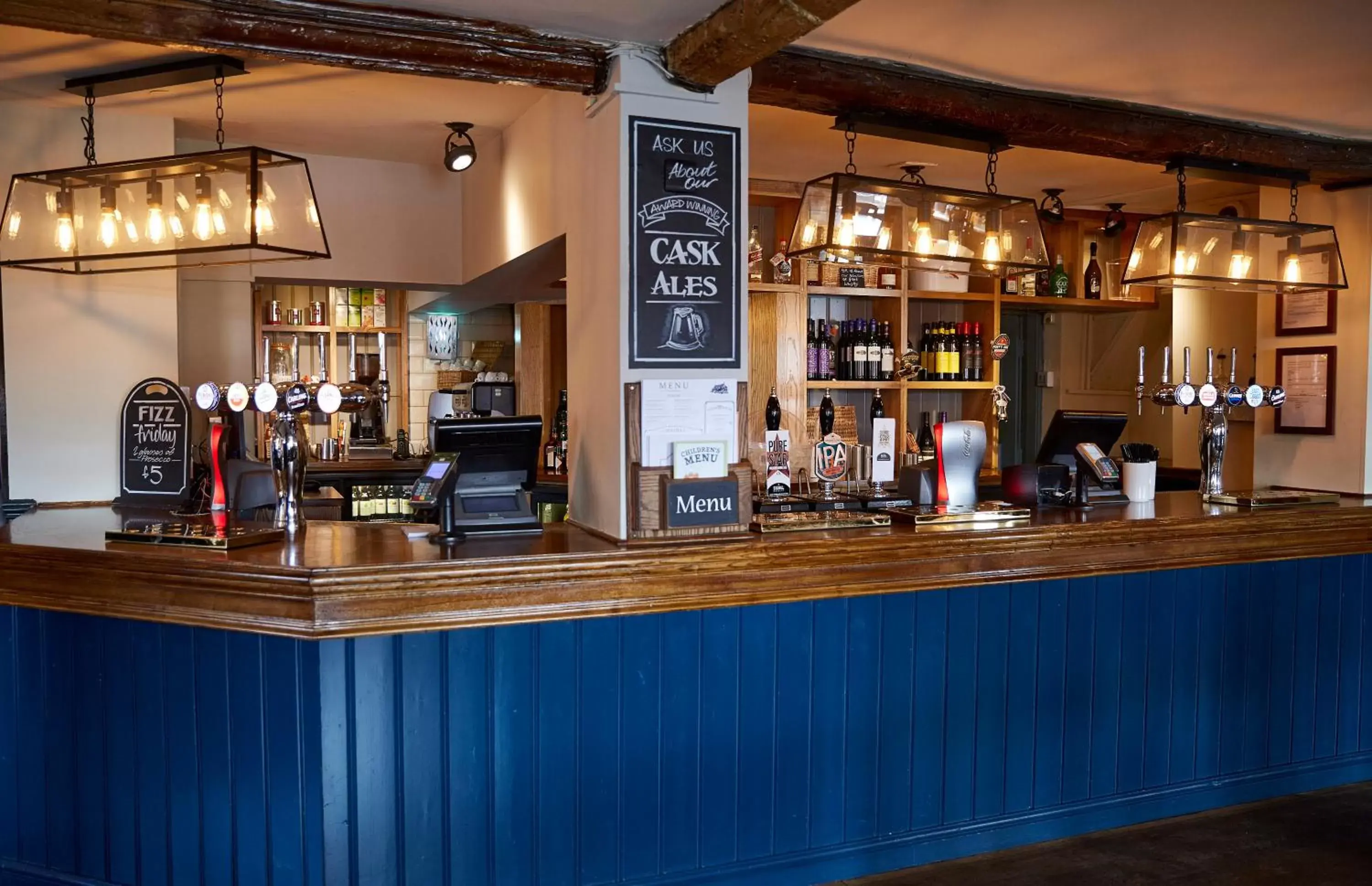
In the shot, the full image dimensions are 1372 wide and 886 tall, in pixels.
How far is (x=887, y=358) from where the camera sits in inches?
227

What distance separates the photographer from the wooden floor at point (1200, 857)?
321 cm

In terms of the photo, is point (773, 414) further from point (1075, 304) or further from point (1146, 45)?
point (1075, 304)

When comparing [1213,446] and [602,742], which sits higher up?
[1213,446]

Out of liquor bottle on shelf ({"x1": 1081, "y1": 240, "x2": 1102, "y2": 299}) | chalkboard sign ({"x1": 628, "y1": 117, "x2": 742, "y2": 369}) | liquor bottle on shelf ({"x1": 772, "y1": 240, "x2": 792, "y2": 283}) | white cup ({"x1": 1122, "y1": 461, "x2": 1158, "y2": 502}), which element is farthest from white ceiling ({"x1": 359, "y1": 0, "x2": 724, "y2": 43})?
liquor bottle on shelf ({"x1": 1081, "y1": 240, "x2": 1102, "y2": 299})

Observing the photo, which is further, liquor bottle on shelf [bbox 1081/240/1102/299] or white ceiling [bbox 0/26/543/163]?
liquor bottle on shelf [bbox 1081/240/1102/299]

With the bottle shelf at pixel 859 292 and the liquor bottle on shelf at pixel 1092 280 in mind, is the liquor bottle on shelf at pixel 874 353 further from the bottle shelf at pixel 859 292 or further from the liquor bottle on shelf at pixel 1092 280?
the liquor bottle on shelf at pixel 1092 280

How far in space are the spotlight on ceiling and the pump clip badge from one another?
202cm

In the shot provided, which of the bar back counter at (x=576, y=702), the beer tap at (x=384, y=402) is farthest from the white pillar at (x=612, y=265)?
the beer tap at (x=384, y=402)

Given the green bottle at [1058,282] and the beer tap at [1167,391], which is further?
the green bottle at [1058,282]

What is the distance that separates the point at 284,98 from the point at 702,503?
2564mm

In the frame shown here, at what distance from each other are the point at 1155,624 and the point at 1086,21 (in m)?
2.02

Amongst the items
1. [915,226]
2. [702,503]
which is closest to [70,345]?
[702,503]

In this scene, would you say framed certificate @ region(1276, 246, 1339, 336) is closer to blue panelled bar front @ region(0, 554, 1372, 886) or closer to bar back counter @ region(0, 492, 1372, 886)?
bar back counter @ region(0, 492, 1372, 886)

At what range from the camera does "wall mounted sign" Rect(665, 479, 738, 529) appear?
9.91 feet
